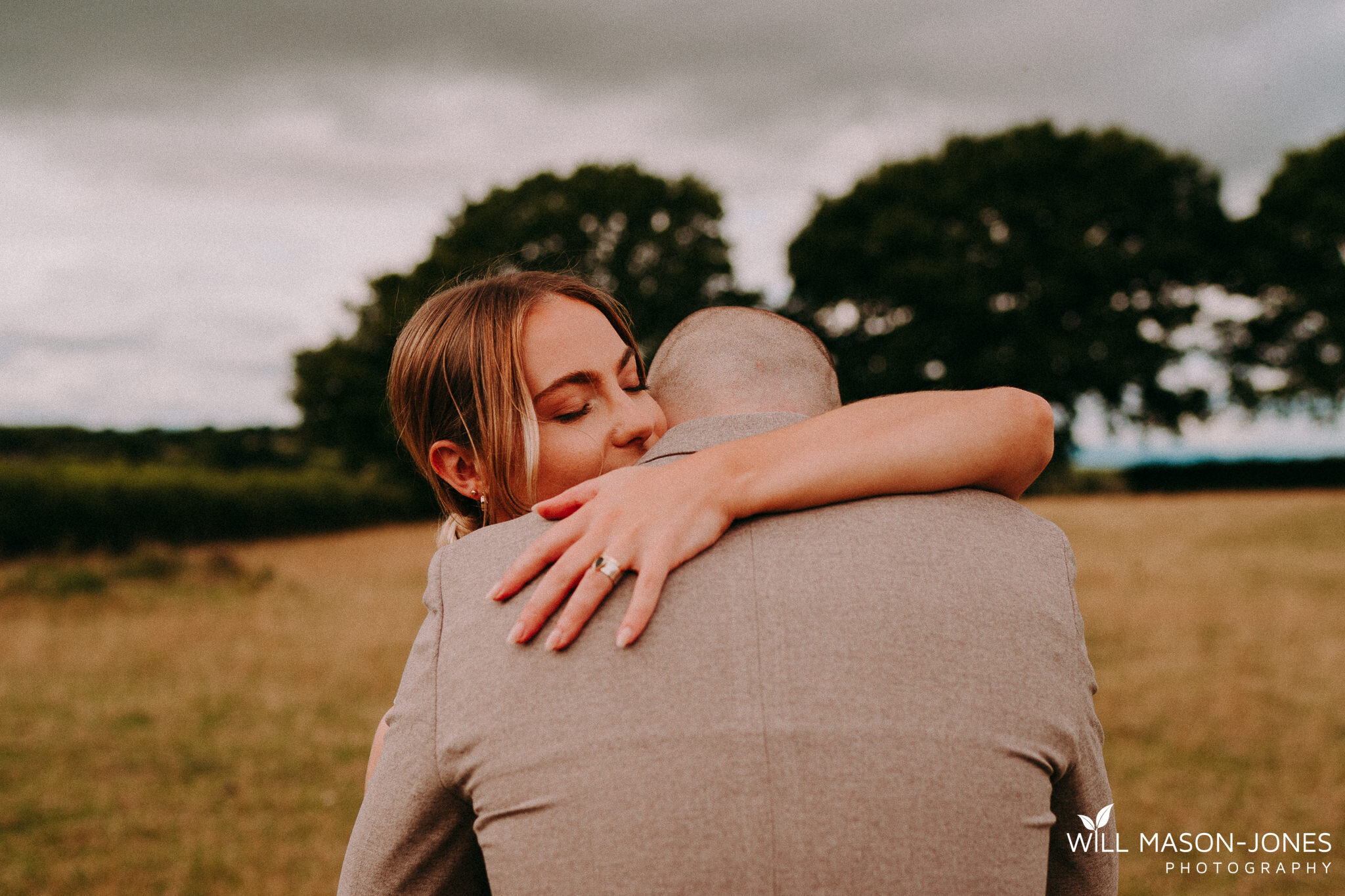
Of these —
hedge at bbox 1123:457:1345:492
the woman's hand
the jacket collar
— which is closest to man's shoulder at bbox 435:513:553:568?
the woman's hand

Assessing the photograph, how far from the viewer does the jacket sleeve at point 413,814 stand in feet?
3.97

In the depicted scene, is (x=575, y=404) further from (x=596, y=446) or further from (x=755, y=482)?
(x=755, y=482)

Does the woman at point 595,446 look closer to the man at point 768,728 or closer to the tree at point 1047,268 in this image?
the man at point 768,728

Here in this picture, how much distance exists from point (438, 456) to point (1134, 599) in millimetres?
11781

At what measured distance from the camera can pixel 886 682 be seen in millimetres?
1096

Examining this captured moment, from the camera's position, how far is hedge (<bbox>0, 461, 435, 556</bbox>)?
15.0 metres

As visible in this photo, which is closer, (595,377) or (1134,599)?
(595,377)

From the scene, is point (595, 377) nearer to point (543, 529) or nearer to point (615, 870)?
point (543, 529)

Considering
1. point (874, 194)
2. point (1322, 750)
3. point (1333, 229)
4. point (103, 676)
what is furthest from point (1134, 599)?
point (1333, 229)

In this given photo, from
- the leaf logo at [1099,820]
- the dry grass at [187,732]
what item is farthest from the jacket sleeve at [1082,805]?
the dry grass at [187,732]

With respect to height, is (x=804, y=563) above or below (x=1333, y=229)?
below

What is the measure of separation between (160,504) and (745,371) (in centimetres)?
1923

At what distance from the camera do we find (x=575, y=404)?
2.03m

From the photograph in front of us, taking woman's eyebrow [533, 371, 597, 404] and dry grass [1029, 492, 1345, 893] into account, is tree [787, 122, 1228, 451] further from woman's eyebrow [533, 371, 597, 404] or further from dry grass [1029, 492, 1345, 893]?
woman's eyebrow [533, 371, 597, 404]
